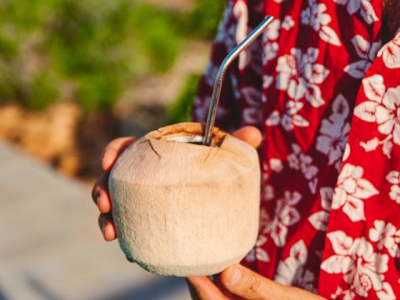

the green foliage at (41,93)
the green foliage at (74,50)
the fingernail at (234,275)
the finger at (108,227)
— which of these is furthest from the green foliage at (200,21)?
the fingernail at (234,275)

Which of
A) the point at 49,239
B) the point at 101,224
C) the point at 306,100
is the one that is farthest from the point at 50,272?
the point at 306,100

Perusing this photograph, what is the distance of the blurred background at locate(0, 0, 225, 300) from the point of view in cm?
296

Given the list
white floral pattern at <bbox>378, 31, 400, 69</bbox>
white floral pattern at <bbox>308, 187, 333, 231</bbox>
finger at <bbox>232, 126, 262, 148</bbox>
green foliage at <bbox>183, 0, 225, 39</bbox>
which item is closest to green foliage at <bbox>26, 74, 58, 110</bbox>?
green foliage at <bbox>183, 0, 225, 39</bbox>

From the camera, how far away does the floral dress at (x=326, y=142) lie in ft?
2.93

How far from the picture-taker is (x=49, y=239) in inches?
124

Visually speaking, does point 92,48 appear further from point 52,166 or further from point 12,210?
point 12,210

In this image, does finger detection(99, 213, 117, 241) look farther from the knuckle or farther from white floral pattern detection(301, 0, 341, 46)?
white floral pattern detection(301, 0, 341, 46)

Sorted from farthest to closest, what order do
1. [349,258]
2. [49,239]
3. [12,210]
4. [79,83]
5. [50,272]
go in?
[79,83]
[12,210]
[49,239]
[50,272]
[349,258]

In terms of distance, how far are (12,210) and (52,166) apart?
0.79 m

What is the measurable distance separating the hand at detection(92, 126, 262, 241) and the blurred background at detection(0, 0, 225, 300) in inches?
68.9

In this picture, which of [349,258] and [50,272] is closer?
[349,258]

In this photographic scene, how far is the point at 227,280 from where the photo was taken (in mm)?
910

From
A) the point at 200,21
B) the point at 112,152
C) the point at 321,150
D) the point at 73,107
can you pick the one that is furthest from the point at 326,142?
the point at 200,21

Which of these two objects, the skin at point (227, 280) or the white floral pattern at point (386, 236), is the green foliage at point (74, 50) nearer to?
the skin at point (227, 280)
